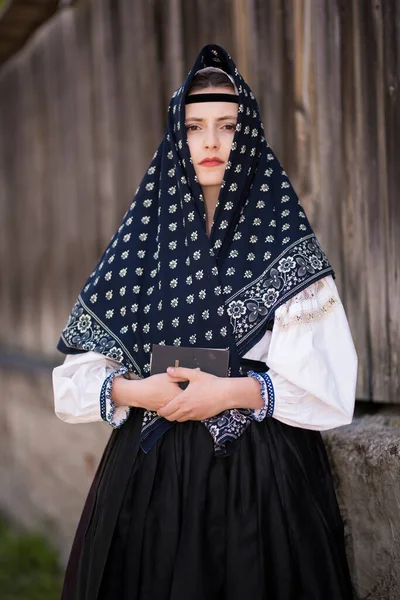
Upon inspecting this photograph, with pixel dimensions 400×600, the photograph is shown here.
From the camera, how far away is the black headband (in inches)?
84.0

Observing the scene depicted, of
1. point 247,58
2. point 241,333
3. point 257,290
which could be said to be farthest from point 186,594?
point 247,58

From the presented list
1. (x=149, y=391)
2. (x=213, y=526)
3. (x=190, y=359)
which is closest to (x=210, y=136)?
(x=190, y=359)

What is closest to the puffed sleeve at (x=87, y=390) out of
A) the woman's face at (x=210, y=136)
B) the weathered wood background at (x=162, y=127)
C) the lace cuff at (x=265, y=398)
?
the lace cuff at (x=265, y=398)

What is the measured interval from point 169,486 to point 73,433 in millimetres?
2171

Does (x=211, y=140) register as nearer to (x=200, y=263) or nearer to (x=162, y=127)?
(x=200, y=263)

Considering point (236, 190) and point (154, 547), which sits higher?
point (236, 190)

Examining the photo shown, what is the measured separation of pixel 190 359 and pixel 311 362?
12.8 inches

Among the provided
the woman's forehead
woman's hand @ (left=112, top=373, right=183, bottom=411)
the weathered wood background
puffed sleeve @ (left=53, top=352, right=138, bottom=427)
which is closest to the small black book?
woman's hand @ (left=112, top=373, right=183, bottom=411)

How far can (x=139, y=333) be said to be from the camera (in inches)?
83.9

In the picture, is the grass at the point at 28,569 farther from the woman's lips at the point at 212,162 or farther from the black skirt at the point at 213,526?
the woman's lips at the point at 212,162

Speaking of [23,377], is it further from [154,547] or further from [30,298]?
[154,547]

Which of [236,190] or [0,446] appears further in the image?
[0,446]

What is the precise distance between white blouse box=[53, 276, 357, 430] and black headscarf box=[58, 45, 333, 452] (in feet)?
0.18

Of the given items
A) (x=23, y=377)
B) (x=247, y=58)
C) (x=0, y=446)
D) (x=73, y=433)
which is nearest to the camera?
(x=247, y=58)
